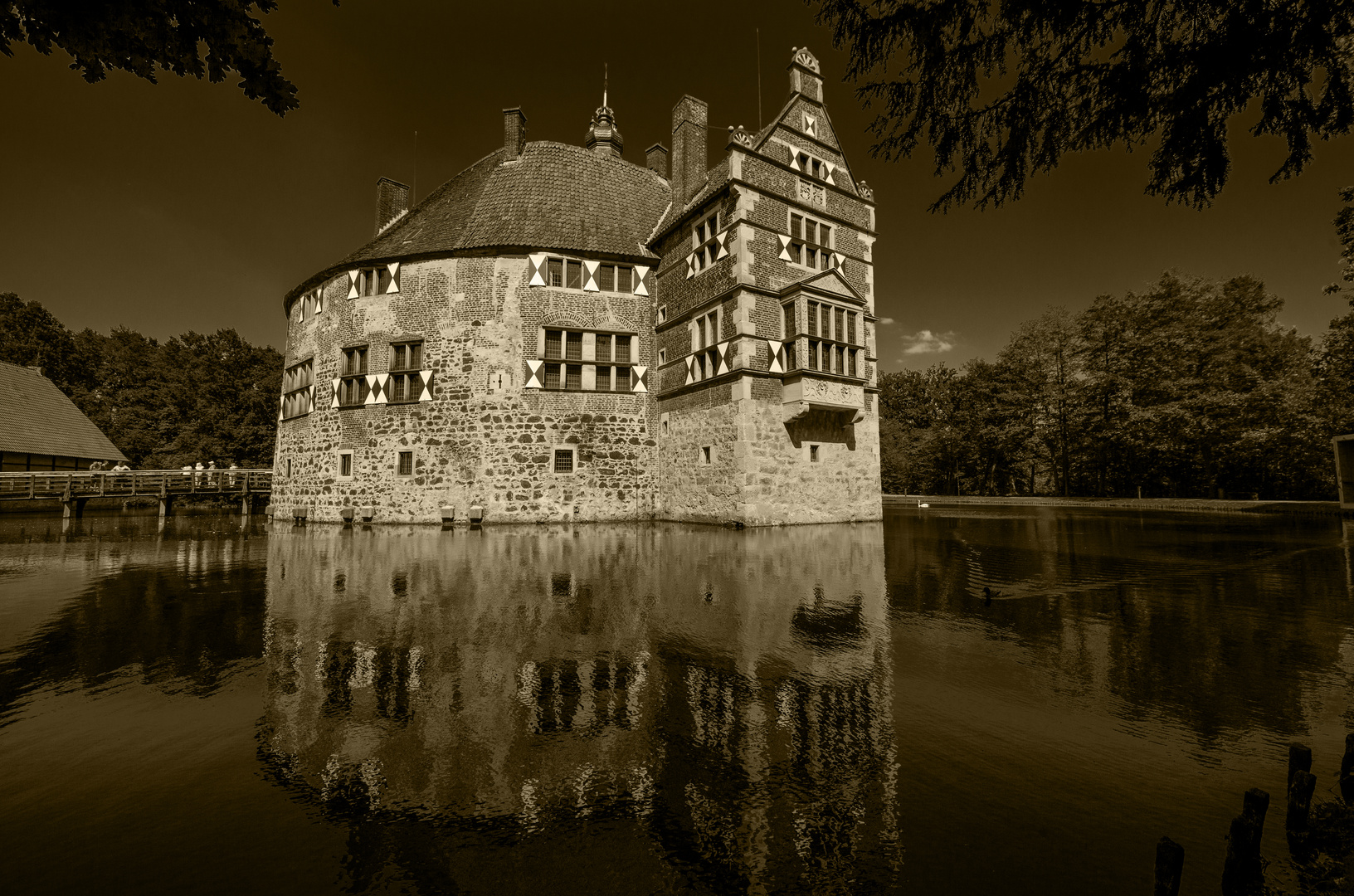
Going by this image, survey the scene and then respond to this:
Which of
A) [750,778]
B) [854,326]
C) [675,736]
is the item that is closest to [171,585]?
[675,736]

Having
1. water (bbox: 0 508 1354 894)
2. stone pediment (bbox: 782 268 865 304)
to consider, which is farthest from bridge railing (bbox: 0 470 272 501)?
stone pediment (bbox: 782 268 865 304)

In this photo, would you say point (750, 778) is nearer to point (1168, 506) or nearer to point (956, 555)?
point (956, 555)

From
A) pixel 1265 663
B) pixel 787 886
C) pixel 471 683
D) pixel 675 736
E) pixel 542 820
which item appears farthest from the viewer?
pixel 1265 663

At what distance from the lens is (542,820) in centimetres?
251

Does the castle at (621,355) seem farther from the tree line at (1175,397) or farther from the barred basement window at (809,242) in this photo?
the tree line at (1175,397)

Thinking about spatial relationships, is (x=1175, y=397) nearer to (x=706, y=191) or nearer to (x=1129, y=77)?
(x=706, y=191)

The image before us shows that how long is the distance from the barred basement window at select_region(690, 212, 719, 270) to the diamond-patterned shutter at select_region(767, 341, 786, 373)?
3.39 meters

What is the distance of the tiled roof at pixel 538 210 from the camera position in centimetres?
2005

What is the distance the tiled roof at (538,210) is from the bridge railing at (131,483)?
805 cm

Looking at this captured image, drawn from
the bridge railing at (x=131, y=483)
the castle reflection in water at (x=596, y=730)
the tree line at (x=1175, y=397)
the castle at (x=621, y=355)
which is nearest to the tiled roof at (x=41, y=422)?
the bridge railing at (x=131, y=483)

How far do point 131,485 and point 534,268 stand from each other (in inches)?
792

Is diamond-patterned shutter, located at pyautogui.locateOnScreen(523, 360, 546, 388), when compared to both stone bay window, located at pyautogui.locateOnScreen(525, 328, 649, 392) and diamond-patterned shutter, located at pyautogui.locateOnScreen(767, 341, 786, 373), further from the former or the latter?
diamond-patterned shutter, located at pyautogui.locateOnScreen(767, 341, 786, 373)

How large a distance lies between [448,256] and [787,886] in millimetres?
20855

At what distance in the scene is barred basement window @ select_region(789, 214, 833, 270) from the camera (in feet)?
60.7
